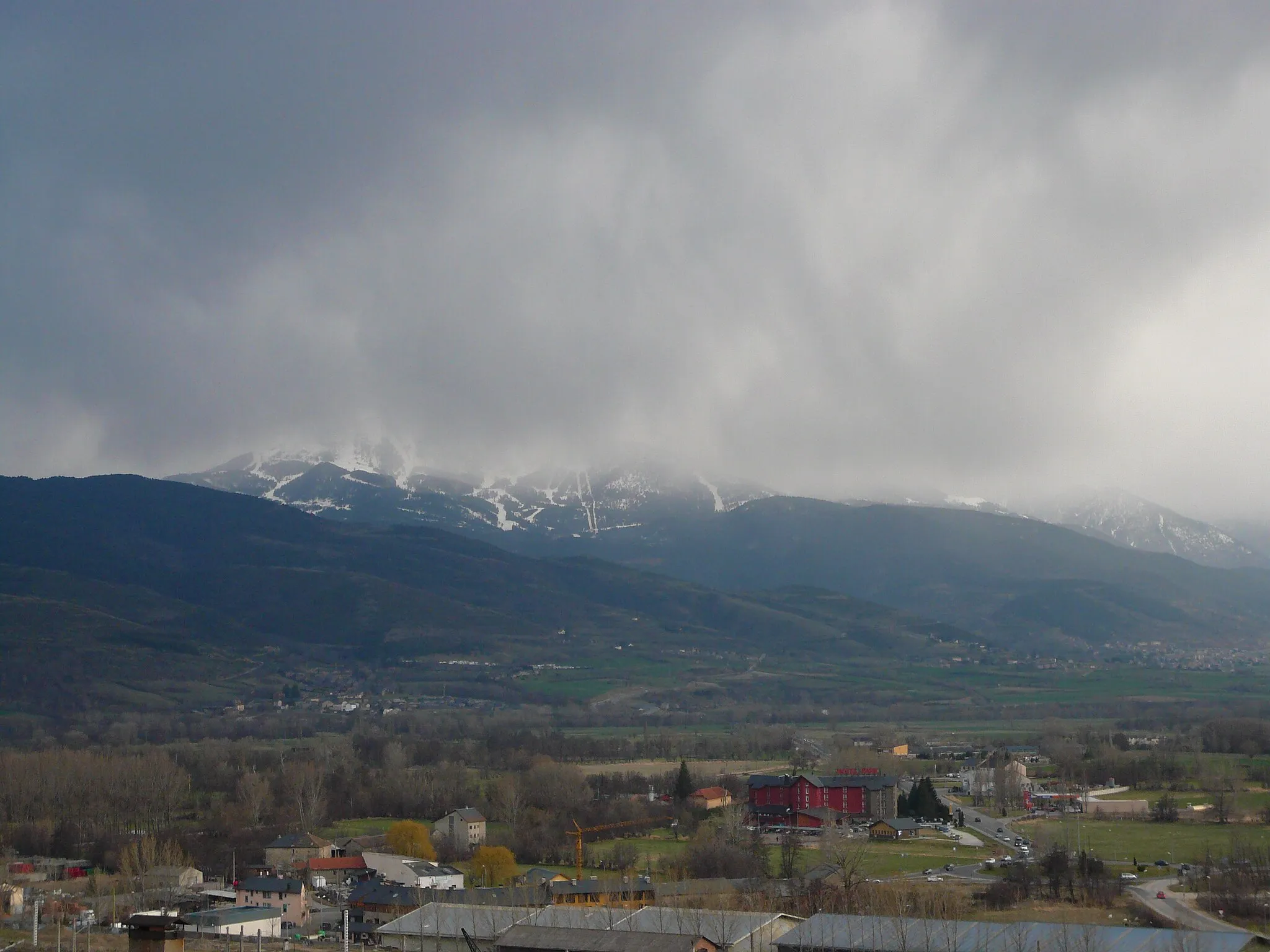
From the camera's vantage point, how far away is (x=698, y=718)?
6781 inches

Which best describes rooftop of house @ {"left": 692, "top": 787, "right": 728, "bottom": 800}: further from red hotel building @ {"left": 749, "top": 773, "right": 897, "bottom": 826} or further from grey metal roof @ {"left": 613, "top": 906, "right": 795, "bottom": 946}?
grey metal roof @ {"left": 613, "top": 906, "right": 795, "bottom": 946}

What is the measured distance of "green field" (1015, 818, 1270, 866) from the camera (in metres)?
61.4

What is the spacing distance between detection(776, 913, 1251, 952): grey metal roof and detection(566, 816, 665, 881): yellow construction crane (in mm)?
24015

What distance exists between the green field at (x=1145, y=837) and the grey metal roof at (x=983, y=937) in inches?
810

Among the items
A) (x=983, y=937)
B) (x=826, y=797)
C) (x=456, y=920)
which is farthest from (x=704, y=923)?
(x=826, y=797)

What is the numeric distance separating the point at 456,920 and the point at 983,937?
17.7 meters

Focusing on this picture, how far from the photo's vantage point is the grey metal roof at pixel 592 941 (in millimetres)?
40125

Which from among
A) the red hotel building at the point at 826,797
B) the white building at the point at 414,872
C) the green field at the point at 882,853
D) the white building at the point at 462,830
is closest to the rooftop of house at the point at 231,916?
the white building at the point at 414,872

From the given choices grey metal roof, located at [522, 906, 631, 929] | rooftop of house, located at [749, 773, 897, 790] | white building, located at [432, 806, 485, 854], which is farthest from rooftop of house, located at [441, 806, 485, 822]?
grey metal roof, located at [522, 906, 631, 929]

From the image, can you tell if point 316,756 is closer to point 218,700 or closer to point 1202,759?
point 1202,759

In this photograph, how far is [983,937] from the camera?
3944 centimetres

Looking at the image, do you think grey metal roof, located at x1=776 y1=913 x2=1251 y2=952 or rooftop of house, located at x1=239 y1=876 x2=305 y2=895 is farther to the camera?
rooftop of house, located at x1=239 y1=876 x2=305 y2=895

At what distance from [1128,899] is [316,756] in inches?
3000

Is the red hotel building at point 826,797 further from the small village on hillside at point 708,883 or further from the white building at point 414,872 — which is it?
the white building at point 414,872
